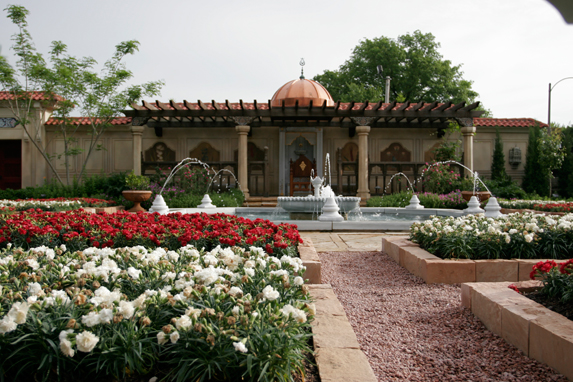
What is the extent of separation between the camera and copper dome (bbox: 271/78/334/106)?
15.5 metres

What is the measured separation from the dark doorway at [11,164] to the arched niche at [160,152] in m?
5.33

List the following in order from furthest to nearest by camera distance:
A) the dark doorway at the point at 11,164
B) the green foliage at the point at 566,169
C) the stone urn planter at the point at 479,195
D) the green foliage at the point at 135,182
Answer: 1. the green foliage at the point at 566,169
2. the dark doorway at the point at 11,164
3. the green foliage at the point at 135,182
4. the stone urn planter at the point at 479,195

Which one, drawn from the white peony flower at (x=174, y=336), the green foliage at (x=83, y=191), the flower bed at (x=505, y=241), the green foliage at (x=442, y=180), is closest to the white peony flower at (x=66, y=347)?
the white peony flower at (x=174, y=336)

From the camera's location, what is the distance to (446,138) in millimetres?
16031

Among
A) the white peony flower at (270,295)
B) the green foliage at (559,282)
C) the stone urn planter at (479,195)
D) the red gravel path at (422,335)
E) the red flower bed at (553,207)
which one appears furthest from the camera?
the stone urn planter at (479,195)

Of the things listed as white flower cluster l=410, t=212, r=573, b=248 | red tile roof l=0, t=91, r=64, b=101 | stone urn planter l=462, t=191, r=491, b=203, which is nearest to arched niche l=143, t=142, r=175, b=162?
red tile roof l=0, t=91, r=64, b=101

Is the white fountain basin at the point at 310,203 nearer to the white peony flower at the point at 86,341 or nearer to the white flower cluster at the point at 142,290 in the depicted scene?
the white flower cluster at the point at 142,290

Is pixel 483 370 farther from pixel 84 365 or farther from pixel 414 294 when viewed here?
pixel 84 365

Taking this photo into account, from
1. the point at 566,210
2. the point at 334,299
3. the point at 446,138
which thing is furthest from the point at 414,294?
the point at 446,138

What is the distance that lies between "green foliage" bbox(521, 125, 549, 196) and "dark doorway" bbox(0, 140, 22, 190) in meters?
20.1

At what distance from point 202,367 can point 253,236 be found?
6.50 ft

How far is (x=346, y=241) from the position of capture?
20.6 ft

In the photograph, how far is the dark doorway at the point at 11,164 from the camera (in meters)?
16.6

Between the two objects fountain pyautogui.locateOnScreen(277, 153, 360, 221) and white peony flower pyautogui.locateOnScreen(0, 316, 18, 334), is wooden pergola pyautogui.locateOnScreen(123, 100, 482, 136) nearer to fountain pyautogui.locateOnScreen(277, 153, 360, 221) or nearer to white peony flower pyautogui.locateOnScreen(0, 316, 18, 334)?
fountain pyautogui.locateOnScreen(277, 153, 360, 221)
